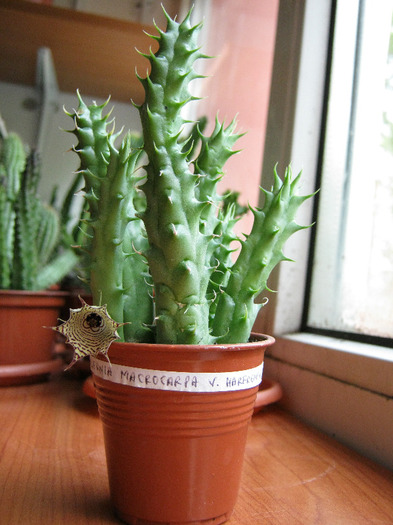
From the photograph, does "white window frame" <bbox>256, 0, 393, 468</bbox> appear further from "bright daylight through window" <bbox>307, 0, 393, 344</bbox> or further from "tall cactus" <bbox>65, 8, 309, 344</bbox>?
"tall cactus" <bbox>65, 8, 309, 344</bbox>

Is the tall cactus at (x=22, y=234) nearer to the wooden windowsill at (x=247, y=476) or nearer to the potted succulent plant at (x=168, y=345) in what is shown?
the wooden windowsill at (x=247, y=476)

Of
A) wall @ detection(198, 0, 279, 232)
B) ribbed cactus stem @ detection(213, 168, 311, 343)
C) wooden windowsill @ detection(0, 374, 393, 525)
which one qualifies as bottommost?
wooden windowsill @ detection(0, 374, 393, 525)

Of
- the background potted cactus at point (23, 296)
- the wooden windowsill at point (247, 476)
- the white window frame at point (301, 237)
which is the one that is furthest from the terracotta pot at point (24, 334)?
the white window frame at point (301, 237)

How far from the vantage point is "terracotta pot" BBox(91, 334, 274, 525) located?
0.31 meters

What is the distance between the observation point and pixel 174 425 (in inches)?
12.2

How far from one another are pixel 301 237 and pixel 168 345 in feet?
1.50

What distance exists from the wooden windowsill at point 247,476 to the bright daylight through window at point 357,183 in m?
0.18

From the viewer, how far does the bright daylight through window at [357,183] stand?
60 cm

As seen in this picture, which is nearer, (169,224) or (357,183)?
(169,224)

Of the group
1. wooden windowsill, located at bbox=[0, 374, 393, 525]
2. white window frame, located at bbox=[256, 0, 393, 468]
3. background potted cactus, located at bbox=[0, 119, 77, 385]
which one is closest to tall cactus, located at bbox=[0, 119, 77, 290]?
background potted cactus, located at bbox=[0, 119, 77, 385]

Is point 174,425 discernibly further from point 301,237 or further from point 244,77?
point 244,77

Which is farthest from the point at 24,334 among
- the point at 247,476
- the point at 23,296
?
the point at 247,476

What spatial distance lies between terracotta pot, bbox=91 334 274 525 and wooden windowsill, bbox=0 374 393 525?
0.13 feet

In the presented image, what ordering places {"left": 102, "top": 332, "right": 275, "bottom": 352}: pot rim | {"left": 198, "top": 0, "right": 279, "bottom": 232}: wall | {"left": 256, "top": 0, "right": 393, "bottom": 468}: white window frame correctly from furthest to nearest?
{"left": 198, "top": 0, "right": 279, "bottom": 232}: wall
{"left": 256, "top": 0, "right": 393, "bottom": 468}: white window frame
{"left": 102, "top": 332, "right": 275, "bottom": 352}: pot rim
